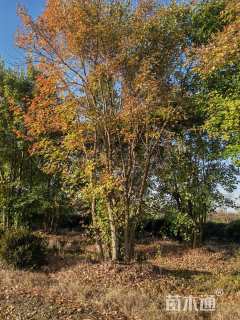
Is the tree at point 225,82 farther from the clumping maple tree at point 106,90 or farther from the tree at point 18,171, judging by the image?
the tree at point 18,171

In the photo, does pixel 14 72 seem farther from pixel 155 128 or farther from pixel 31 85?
pixel 155 128

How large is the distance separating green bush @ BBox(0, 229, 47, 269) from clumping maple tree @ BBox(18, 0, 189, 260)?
79.7 inches

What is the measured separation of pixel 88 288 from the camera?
8453mm

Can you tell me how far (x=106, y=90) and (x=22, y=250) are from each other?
228 inches

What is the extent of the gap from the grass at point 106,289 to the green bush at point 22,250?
0.36 metres

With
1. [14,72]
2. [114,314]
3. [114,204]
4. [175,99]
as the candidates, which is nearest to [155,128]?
[175,99]

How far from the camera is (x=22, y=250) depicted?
10742 mm

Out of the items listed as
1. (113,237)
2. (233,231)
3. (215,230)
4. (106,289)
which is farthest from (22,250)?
(233,231)

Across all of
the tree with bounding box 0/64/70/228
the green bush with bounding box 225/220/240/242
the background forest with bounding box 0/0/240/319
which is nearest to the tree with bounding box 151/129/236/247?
the background forest with bounding box 0/0/240/319

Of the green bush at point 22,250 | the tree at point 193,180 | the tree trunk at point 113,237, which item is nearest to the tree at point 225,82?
the tree at point 193,180

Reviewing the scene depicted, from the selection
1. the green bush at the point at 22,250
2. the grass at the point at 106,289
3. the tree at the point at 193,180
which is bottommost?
the grass at the point at 106,289

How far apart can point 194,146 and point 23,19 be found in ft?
31.2

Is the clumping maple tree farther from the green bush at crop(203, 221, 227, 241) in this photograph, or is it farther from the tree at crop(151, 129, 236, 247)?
the green bush at crop(203, 221, 227, 241)

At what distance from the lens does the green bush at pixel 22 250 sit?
34.9 feet
